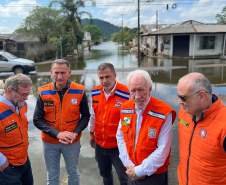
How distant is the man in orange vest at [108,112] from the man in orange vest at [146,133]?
0.58 metres

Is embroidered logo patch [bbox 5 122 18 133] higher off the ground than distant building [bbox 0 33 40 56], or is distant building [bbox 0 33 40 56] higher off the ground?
distant building [bbox 0 33 40 56]

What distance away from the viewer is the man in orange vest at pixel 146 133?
2.60m

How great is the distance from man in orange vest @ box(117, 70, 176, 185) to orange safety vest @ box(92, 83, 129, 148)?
58 cm

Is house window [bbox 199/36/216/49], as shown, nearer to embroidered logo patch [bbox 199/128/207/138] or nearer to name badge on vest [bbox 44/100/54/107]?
name badge on vest [bbox 44/100/54/107]

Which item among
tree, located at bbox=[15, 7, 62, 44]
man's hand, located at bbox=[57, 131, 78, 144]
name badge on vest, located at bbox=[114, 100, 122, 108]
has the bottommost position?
man's hand, located at bbox=[57, 131, 78, 144]

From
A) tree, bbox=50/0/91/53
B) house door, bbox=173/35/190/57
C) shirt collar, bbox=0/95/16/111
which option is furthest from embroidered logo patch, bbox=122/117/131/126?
tree, bbox=50/0/91/53

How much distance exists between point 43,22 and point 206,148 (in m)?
40.8

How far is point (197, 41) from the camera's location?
3127cm

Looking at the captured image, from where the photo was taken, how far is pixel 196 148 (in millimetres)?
2178

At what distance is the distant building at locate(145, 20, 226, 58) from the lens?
102 feet

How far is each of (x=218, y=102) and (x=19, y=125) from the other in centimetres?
202

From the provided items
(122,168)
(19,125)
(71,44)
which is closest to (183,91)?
(122,168)

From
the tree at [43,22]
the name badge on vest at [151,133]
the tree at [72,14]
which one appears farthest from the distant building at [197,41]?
the name badge on vest at [151,133]

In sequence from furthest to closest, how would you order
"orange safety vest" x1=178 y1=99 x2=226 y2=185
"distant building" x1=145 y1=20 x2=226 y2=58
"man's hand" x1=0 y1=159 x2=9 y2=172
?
"distant building" x1=145 y1=20 x2=226 y2=58 < "man's hand" x1=0 y1=159 x2=9 y2=172 < "orange safety vest" x1=178 y1=99 x2=226 y2=185
